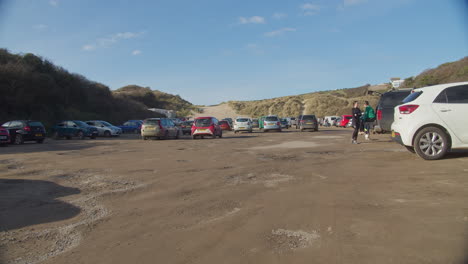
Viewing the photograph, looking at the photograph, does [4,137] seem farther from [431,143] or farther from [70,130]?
[431,143]

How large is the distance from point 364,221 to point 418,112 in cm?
521

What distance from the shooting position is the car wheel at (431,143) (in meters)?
7.77

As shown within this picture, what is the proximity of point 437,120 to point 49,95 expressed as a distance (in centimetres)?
3610

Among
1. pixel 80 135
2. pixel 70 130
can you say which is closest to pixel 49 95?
pixel 70 130

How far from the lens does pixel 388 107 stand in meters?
13.2

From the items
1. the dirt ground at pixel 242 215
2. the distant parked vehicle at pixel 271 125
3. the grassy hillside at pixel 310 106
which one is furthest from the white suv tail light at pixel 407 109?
the grassy hillside at pixel 310 106

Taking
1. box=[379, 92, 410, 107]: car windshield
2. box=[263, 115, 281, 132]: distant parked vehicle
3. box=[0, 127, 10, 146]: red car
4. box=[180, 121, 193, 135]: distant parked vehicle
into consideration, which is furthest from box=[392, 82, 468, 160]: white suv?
box=[180, 121, 193, 135]: distant parked vehicle

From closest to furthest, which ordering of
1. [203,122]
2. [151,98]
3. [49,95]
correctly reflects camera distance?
[203,122], [49,95], [151,98]

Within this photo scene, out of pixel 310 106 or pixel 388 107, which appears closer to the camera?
pixel 388 107

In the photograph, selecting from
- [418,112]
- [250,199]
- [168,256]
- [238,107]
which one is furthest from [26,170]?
[238,107]

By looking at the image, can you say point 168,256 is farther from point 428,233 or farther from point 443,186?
point 443,186

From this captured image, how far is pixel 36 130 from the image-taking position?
1988 centimetres

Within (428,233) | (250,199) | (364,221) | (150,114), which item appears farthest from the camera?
(150,114)

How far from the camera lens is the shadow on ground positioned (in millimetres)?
4410
